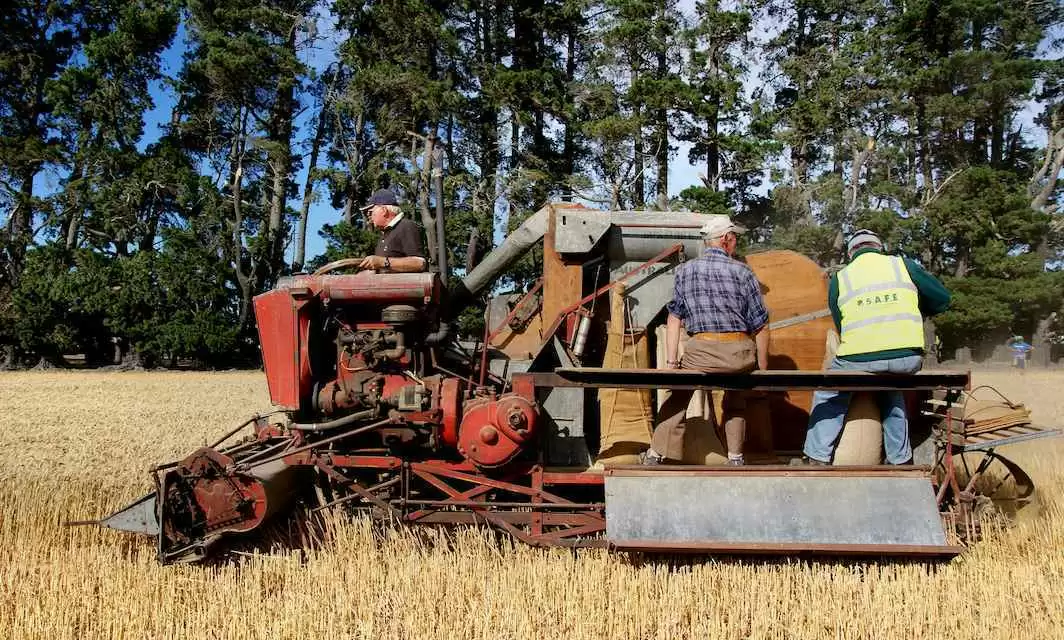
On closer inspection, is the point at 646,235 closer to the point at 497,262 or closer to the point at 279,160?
the point at 497,262

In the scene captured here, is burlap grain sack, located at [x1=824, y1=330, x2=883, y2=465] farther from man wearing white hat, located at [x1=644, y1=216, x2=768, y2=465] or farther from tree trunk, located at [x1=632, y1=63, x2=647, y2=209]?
tree trunk, located at [x1=632, y1=63, x2=647, y2=209]

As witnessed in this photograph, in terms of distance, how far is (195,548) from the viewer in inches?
196

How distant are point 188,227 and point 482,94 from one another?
13.9 meters

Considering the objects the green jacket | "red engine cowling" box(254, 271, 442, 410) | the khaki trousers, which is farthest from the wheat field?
the green jacket

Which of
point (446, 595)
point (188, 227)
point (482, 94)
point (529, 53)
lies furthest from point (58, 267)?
point (446, 595)

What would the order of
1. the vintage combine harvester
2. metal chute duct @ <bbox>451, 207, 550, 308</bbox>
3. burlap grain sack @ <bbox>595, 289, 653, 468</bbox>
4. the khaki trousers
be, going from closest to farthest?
the vintage combine harvester
the khaki trousers
burlap grain sack @ <bbox>595, 289, 653, 468</bbox>
metal chute duct @ <bbox>451, 207, 550, 308</bbox>

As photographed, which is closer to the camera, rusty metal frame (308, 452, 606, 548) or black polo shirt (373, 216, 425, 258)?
rusty metal frame (308, 452, 606, 548)

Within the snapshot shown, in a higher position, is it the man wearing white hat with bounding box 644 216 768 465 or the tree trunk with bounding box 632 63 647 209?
the tree trunk with bounding box 632 63 647 209

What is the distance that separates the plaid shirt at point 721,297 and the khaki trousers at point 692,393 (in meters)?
0.11

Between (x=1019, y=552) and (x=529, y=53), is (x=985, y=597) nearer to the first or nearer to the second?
(x=1019, y=552)

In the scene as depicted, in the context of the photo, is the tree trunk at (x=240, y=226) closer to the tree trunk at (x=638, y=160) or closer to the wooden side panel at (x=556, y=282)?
the tree trunk at (x=638, y=160)

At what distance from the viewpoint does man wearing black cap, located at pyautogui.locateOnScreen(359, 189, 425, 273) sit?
581 centimetres

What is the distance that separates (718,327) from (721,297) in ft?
0.65

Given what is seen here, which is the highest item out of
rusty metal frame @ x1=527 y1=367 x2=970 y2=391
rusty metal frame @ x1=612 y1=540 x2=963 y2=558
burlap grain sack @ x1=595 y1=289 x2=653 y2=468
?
rusty metal frame @ x1=527 y1=367 x2=970 y2=391
